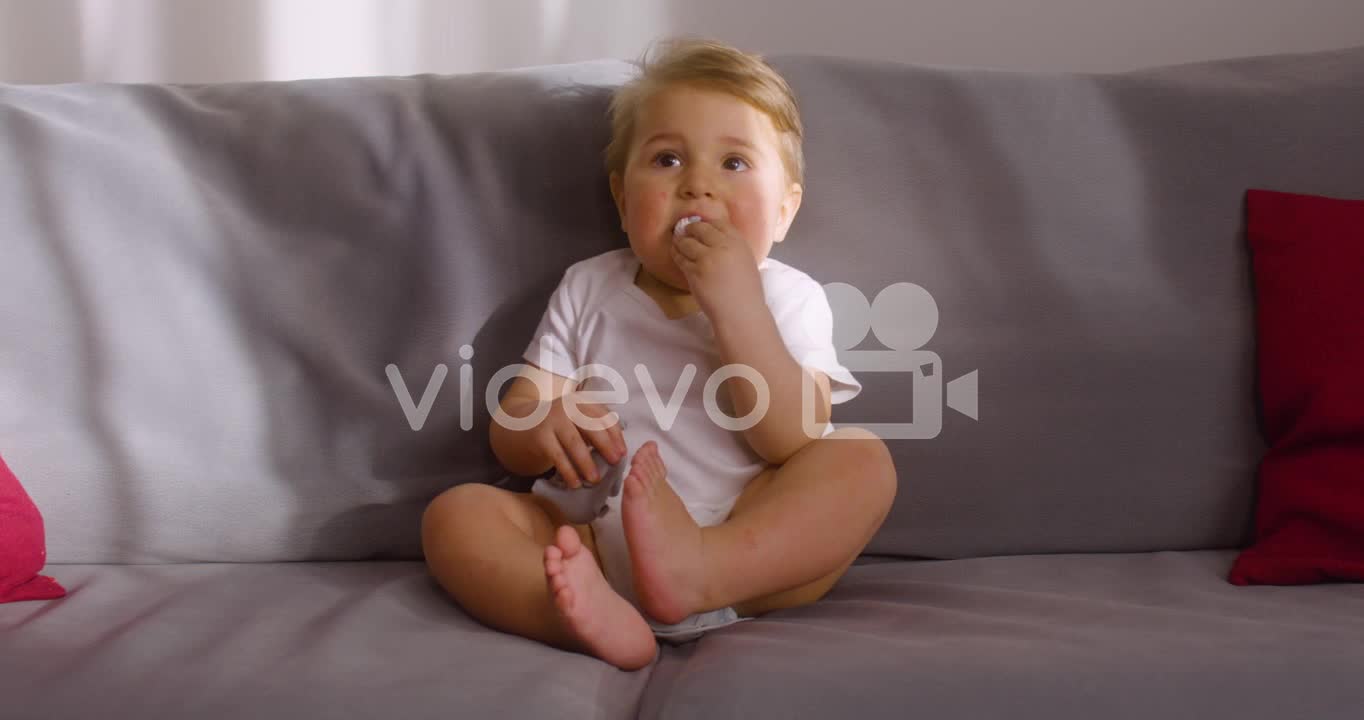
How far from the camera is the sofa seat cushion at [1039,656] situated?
2.36 feet

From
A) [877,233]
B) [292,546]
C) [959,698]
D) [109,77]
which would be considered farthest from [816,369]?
[109,77]

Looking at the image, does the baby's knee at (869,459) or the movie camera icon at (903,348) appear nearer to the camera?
the baby's knee at (869,459)

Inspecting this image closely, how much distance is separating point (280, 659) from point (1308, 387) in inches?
38.1

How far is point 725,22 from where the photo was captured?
165 cm

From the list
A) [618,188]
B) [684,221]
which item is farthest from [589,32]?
[684,221]

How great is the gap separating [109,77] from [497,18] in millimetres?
605

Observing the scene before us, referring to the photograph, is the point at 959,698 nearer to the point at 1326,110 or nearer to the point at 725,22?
the point at 1326,110

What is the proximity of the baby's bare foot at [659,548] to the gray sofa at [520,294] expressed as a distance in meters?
0.17

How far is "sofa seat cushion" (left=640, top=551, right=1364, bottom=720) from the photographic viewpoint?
0.72m

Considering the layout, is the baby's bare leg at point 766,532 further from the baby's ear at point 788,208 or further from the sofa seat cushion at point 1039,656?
the baby's ear at point 788,208

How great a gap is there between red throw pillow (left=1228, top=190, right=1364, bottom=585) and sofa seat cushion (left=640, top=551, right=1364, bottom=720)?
0.14 feet

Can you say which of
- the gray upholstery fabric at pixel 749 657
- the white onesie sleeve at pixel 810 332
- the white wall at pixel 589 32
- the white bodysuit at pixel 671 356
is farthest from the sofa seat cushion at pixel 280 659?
the white wall at pixel 589 32

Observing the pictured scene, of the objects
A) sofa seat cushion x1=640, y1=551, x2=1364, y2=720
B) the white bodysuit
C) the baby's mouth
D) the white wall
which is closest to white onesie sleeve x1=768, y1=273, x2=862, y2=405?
the white bodysuit

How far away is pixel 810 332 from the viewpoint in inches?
43.6
